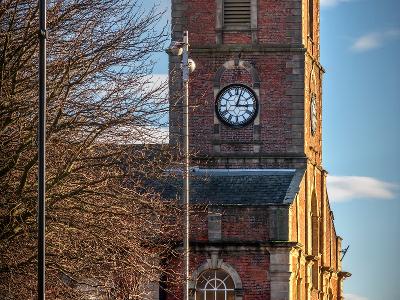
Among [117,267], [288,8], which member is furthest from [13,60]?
[288,8]

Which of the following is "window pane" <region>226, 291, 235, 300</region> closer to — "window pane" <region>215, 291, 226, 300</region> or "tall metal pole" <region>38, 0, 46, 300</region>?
"window pane" <region>215, 291, 226, 300</region>

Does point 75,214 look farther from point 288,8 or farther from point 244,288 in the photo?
point 288,8

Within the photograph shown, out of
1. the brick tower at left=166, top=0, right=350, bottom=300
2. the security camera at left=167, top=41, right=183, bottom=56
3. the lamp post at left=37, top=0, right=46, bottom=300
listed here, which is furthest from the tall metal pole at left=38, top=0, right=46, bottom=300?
the brick tower at left=166, top=0, right=350, bottom=300

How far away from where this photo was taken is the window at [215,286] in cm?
5394

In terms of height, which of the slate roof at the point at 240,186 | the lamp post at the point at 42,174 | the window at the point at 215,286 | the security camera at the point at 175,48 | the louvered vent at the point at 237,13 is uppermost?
the louvered vent at the point at 237,13

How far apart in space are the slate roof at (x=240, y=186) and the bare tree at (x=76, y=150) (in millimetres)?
18864

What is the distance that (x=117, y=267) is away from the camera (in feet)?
109

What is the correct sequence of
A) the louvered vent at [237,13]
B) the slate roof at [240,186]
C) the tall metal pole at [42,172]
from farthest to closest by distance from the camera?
1. the louvered vent at [237,13]
2. the slate roof at [240,186]
3. the tall metal pole at [42,172]

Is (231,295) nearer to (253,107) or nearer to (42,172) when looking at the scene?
(253,107)

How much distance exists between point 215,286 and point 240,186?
152 inches

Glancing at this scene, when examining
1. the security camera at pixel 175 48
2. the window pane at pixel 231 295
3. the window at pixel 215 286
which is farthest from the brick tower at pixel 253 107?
the security camera at pixel 175 48

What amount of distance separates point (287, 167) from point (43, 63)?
1157 inches

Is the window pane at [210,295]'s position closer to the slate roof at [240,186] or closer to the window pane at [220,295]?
the window pane at [220,295]

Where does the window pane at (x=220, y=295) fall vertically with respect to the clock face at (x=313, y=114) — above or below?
below
